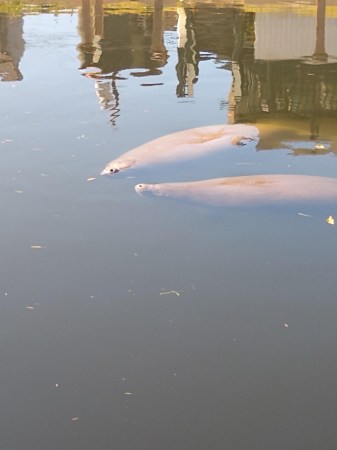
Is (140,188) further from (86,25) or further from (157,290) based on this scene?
(86,25)

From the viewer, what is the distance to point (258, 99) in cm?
1169

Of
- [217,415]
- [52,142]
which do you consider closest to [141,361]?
[217,415]

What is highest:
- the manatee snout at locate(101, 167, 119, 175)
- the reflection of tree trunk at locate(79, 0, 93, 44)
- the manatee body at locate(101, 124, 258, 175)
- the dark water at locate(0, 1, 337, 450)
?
the reflection of tree trunk at locate(79, 0, 93, 44)

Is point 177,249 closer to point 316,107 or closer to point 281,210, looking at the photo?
point 281,210

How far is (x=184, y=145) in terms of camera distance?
8289mm

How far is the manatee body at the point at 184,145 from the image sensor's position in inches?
307

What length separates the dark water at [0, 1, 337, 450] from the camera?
3838mm

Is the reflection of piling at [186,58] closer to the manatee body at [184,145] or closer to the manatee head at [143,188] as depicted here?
the manatee body at [184,145]

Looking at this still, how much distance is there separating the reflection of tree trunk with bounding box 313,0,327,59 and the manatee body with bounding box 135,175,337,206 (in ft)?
30.2

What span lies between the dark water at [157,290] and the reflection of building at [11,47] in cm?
228

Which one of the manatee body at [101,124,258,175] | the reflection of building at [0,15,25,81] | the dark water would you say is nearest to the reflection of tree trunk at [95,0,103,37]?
the reflection of building at [0,15,25,81]

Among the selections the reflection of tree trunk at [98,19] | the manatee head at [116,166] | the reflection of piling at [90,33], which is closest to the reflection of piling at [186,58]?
the reflection of piling at [90,33]

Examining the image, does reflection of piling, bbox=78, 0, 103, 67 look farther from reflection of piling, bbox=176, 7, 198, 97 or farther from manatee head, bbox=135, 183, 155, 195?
manatee head, bbox=135, 183, 155, 195

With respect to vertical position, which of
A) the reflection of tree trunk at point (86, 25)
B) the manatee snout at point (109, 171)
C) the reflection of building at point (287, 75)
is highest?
the reflection of tree trunk at point (86, 25)
